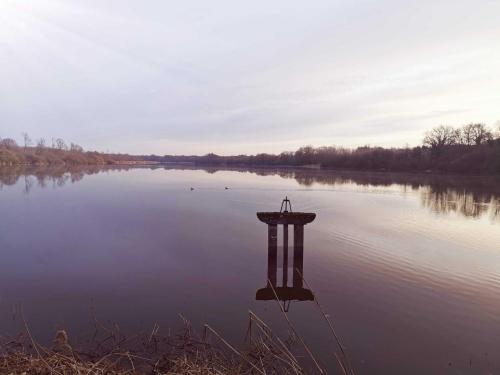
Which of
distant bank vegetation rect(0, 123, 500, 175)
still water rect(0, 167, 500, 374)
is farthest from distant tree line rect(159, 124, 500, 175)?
still water rect(0, 167, 500, 374)

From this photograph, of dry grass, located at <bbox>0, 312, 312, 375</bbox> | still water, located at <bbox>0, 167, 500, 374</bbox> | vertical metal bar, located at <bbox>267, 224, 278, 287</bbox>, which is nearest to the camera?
dry grass, located at <bbox>0, 312, 312, 375</bbox>

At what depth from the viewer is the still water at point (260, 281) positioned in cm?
624

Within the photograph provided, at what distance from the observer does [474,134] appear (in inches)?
3110

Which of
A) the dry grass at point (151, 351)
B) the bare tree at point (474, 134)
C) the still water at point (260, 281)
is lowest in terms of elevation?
the still water at point (260, 281)

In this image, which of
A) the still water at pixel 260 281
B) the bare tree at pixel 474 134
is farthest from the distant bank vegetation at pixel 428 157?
the still water at pixel 260 281

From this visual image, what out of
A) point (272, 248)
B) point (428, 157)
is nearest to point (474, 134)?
point (428, 157)

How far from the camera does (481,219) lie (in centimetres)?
1992

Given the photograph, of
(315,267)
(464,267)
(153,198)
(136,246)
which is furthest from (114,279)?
(153,198)

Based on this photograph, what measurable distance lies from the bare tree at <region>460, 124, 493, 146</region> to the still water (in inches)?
2846

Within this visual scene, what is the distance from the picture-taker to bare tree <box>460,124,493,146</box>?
76775 millimetres

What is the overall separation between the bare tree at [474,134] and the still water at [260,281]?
72294 millimetres

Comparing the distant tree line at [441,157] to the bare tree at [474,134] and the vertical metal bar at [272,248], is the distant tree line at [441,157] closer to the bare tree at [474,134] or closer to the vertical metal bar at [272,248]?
the bare tree at [474,134]

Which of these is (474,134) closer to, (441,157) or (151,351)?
(441,157)

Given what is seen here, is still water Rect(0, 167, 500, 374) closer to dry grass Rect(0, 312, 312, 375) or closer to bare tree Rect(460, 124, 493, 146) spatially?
dry grass Rect(0, 312, 312, 375)
